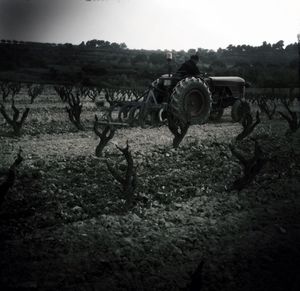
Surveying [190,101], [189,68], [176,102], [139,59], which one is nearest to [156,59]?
[139,59]

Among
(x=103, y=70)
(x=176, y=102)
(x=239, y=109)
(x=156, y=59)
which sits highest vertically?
(x=156, y=59)

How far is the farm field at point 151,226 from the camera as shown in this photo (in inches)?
117

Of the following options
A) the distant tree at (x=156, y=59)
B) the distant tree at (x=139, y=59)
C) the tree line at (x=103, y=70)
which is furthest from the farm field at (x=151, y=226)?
the distant tree at (x=139, y=59)

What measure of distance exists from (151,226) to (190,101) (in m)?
6.87

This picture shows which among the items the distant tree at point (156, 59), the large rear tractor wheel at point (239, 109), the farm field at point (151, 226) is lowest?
the farm field at point (151, 226)

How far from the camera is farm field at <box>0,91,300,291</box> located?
9.71ft

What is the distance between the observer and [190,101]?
1030cm

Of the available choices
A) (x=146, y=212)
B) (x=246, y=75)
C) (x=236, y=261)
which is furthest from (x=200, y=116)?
(x=246, y=75)

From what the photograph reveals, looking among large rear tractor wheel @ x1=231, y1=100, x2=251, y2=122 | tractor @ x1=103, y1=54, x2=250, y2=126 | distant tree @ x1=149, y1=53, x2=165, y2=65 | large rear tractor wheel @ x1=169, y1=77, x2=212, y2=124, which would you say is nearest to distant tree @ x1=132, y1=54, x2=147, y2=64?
distant tree @ x1=149, y1=53, x2=165, y2=65

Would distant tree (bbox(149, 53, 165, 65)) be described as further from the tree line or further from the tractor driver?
the tractor driver

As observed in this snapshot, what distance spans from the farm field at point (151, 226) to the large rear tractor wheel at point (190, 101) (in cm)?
321

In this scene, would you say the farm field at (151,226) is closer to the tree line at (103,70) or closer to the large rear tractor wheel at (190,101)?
the large rear tractor wheel at (190,101)

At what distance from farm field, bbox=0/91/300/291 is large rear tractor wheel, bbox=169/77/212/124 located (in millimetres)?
3206

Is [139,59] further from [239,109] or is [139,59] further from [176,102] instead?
[176,102]
